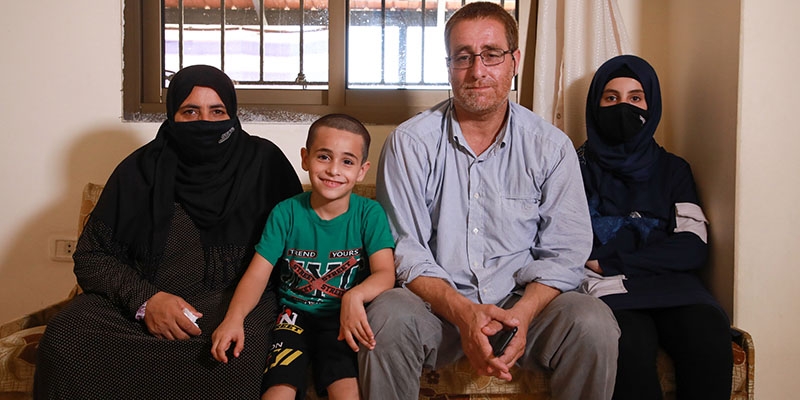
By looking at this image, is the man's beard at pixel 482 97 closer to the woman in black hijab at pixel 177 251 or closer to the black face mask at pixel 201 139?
the woman in black hijab at pixel 177 251

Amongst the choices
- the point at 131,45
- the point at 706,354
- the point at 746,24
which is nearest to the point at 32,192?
the point at 131,45

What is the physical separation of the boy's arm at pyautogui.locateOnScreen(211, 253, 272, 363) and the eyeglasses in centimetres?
79

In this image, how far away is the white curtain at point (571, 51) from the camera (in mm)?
2320

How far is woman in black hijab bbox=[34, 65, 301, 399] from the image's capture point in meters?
1.53

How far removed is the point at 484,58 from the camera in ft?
5.80

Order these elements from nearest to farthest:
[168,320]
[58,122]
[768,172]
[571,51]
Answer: [168,320], [768,172], [571,51], [58,122]

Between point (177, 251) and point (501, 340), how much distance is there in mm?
995

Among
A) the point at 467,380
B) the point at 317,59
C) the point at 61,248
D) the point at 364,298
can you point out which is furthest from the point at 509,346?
the point at 61,248

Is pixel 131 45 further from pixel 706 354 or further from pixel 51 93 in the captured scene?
pixel 706 354

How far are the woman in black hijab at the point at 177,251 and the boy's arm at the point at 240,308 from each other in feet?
0.14

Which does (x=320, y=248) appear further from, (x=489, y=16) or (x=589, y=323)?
(x=489, y=16)

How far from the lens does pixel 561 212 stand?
177cm

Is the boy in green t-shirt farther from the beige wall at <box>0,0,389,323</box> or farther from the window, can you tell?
the window

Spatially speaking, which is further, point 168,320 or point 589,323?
point 168,320
